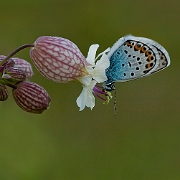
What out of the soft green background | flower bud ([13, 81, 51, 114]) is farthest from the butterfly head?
the soft green background

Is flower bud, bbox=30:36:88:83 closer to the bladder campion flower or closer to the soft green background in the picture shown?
the bladder campion flower

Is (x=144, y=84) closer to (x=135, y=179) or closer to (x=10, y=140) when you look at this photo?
(x=135, y=179)

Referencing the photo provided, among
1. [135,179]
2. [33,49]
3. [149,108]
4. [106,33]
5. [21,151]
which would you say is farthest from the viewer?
[106,33]

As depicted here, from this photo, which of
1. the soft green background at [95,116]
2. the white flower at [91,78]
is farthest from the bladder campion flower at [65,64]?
the soft green background at [95,116]

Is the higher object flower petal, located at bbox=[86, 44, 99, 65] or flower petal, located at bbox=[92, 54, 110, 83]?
flower petal, located at bbox=[86, 44, 99, 65]

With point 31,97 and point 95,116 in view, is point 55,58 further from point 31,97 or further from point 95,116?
point 95,116

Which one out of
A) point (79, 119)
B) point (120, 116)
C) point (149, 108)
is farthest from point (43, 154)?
point (149, 108)
